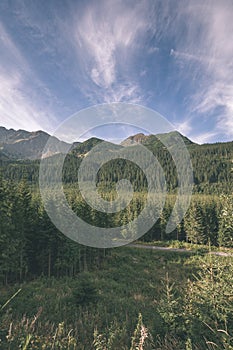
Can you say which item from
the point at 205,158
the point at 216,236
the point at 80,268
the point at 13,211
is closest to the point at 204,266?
the point at 13,211

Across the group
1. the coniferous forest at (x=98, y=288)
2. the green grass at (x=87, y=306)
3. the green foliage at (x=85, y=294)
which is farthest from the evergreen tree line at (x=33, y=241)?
the green foliage at (x=85, y=294)

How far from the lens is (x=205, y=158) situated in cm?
19950

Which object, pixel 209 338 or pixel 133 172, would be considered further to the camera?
pixel 133 172

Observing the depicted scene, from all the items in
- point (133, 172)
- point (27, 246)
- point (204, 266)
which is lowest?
point (27, 246)

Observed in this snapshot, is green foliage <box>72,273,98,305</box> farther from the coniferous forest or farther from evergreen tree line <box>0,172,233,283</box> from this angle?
evergreen tree line <box>0,172,233,283</box>

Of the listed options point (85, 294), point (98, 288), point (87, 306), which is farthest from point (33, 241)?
point (87, 306)

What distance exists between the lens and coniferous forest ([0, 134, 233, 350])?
16.2 feet

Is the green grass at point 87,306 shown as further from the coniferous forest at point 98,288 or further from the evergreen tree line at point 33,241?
the evergreen tree line at point 33,241

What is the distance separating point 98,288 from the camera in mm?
20328

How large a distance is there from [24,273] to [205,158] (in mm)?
203459

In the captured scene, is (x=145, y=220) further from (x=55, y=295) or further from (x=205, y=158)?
(x=205, y=158)

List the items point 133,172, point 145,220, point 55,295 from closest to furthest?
1. point 55,295
2. point 145,220
3. point 133,172

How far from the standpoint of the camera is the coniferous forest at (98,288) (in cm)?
493

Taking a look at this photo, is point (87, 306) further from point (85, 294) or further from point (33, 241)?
point (33, 241)
